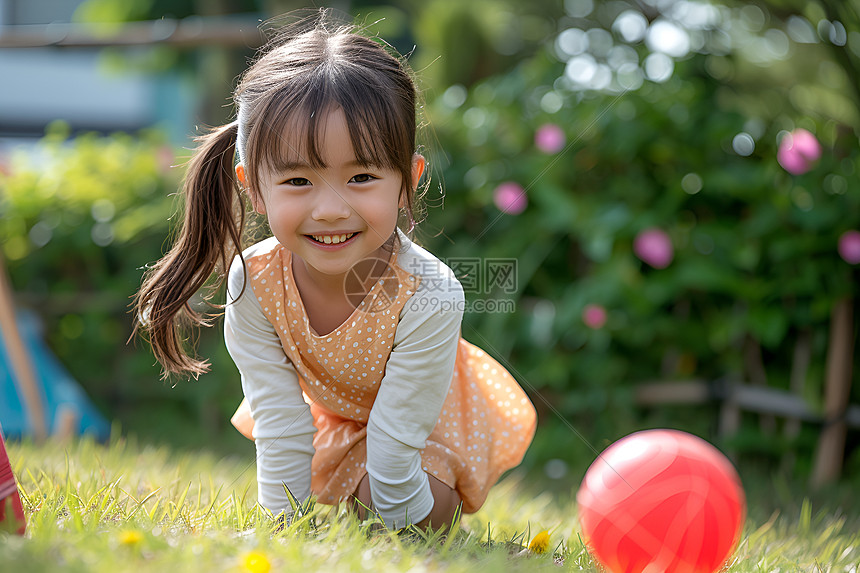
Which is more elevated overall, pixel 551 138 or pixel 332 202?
pixel 332 202

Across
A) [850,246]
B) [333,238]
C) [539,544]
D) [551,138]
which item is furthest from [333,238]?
[850,246]

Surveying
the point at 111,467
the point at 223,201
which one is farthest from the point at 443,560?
the point at 111,467

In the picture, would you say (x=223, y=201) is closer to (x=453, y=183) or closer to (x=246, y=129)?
(x=246, y=129)

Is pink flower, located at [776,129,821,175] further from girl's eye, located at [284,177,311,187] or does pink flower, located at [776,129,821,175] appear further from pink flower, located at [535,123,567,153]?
girl's eye, located at [284,177,311,187]

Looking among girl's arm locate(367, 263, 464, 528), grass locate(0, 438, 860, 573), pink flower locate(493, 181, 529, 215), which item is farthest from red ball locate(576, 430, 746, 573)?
pink flower locate(493, 181, 529, 215)

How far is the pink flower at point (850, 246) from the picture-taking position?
8.32 ft

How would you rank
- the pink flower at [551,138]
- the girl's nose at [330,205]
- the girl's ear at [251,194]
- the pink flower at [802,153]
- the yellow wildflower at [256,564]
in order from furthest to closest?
the pink flower at [551,138] < the pink flower at [802,153] < the girl's ear at [251,194] < the girl's nose at [330,205] < the yellow wildflower at [256,564]

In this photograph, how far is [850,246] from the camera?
8.36 feet

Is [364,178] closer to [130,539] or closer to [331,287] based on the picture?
[331,287]

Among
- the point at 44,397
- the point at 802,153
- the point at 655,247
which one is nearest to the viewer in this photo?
the point at 802,153

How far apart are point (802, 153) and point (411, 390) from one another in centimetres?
186

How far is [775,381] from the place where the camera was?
2.88 m

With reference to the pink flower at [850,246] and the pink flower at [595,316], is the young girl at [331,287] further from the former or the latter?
the pink flower at [850,246]

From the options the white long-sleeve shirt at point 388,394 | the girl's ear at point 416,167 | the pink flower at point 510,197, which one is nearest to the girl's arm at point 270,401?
the white long-sleeve shirt at point 388,394
